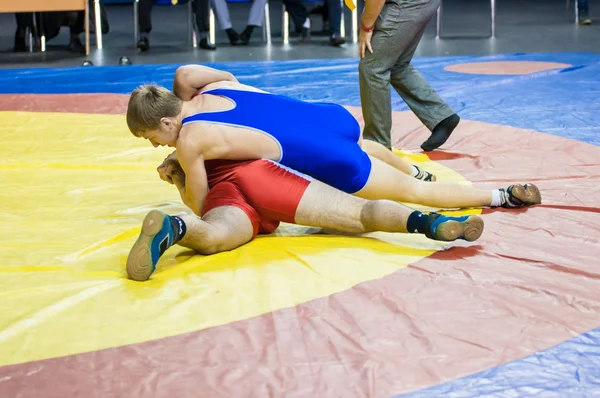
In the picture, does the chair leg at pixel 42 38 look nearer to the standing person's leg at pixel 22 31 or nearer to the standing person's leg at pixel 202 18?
the standing person's leg at pixel 22 31

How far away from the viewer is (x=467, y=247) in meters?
2.85

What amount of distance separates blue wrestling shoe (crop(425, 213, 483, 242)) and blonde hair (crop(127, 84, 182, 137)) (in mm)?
984

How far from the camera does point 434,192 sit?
3.25m

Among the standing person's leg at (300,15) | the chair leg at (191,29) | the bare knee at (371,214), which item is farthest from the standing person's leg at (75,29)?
the bare knee at (371,214)

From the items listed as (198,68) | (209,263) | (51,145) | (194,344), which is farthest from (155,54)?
(194,344)

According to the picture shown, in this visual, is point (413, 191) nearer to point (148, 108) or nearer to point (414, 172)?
point (414, 172)

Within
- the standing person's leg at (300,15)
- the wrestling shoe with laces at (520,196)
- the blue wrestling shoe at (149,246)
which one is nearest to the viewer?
the blue wrestling shoe at (149,246)

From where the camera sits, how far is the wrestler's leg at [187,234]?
257 cm

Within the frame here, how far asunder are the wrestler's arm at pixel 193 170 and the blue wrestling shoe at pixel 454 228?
0.80m

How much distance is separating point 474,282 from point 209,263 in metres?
0.86

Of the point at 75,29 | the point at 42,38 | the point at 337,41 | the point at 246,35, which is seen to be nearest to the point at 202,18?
the point at 246,35

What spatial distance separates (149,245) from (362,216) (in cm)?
77

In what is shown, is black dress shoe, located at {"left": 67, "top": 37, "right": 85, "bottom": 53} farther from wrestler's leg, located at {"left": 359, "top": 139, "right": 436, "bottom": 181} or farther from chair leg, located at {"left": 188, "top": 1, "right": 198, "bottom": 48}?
wrestler's leg, located at {"left": 359, "top": 139, "right": 436, "bottom": 181}

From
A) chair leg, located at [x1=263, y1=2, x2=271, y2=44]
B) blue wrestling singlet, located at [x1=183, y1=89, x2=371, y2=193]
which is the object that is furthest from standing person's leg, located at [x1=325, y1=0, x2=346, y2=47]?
blue wrestling singlet, located at [x1=183, y1=89, x2=371, y2=193]
